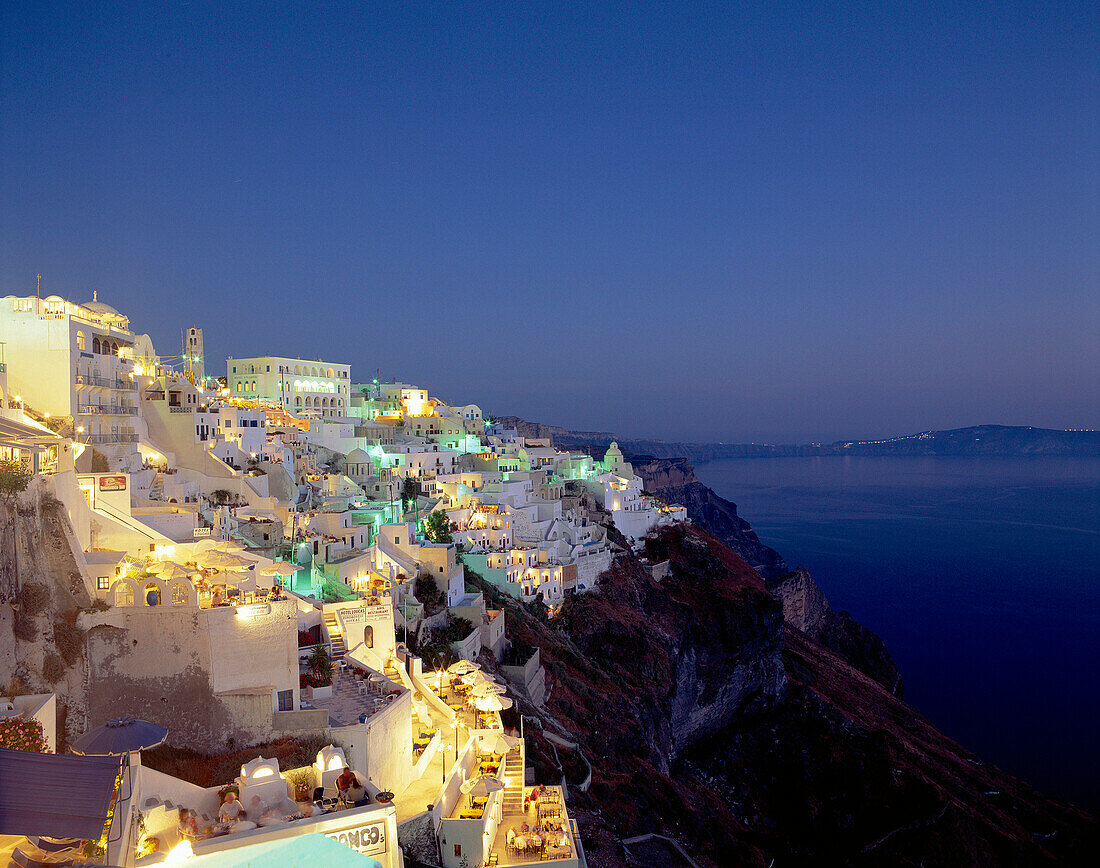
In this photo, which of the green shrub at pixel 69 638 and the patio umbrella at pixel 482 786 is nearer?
the green shrub at pixel 69 638

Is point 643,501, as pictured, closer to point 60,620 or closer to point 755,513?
point 60,620

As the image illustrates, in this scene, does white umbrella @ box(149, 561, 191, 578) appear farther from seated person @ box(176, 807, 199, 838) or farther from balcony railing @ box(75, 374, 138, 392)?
balcony railing @ box(75, 374, 138, 392)

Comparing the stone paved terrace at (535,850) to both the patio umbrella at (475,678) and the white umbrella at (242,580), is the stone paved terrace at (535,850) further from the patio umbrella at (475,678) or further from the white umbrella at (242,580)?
the white umbrella at (242,580)

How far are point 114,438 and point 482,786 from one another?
1893cm

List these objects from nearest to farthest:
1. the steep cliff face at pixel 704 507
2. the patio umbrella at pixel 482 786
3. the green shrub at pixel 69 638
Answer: the green shrub at pixel 69 638
the patio umbrella at pixel 482 786
the steep cliff face at pixel 704 507

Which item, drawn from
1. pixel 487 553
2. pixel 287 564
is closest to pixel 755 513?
pixel 487 553

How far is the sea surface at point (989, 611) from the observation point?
204 feet

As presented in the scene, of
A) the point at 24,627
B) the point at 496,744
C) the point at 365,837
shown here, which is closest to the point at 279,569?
the point at 24,627

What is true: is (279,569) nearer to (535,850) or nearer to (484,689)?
(484,689)

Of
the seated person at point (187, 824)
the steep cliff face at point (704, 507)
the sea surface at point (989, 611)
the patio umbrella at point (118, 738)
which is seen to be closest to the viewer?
the patio umbrella at point (118, 738)

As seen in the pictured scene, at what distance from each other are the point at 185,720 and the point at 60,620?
3.45 m

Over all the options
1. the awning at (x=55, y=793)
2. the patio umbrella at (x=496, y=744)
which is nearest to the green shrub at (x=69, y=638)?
the awning at (x=55, y=793)

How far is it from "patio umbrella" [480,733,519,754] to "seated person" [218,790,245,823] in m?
9.27

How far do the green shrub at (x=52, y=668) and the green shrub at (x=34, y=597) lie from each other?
98 centimetres
